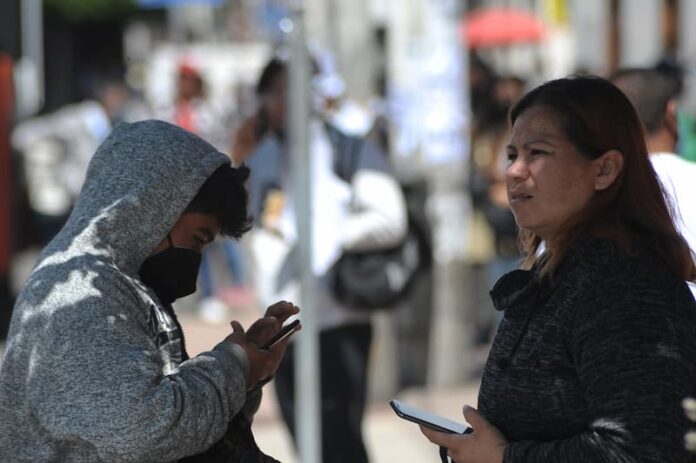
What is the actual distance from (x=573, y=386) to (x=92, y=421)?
3.01ft

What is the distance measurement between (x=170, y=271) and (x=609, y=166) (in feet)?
3.17

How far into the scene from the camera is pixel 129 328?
9.57 ft

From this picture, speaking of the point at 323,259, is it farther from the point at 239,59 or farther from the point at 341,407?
the point at 239,59

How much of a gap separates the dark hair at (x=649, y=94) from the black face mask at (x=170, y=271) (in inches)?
75.9

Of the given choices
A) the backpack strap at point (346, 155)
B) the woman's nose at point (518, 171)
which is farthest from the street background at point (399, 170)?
the woman's nose at point (518, 171)

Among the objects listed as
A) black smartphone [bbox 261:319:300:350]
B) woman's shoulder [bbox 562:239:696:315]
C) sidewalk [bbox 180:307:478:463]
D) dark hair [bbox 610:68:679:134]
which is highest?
dark hair [bbox 610:68:679:134]

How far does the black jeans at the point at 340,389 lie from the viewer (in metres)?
5.74

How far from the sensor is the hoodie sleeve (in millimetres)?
2820

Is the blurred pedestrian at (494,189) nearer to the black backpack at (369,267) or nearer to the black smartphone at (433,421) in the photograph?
the black backpack at (369,267)

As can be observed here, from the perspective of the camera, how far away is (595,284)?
2.68 m

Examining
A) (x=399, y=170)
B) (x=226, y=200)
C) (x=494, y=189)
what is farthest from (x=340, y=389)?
(x=399, y=170)

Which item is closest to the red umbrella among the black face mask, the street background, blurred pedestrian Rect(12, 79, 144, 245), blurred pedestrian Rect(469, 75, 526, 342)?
the street background

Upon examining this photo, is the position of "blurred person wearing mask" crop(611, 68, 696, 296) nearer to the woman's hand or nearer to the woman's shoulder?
the woman's shoulder

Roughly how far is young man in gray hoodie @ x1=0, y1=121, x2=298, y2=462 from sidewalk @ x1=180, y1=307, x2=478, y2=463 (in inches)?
163
